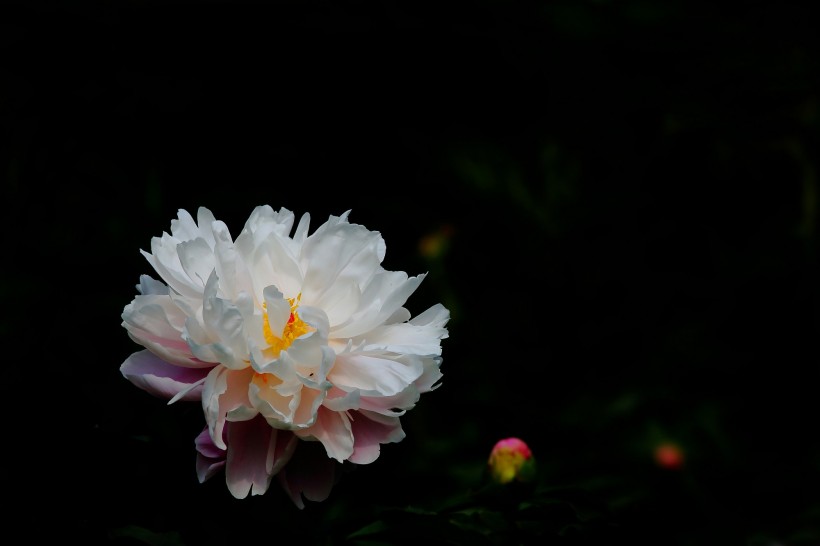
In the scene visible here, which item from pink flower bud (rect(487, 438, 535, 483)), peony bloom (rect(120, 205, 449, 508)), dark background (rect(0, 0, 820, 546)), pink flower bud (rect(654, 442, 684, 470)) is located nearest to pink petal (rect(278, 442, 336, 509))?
peony bloom (rect(120, 205, 449, 508))

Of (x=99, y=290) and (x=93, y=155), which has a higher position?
(x=93, y=155)

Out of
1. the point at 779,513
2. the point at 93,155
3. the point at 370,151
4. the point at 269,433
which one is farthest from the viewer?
the point at 370,151

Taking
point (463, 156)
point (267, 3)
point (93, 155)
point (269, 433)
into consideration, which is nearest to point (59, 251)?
point (93, 155)

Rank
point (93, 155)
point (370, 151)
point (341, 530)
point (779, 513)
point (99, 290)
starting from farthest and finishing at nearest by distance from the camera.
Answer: point (370, 151) → point (779, 513) → point (93, 155) → point (99, 290) → point (341, 530)

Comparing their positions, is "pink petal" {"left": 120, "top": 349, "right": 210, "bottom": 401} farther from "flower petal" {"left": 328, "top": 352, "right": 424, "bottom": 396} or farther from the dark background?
the dark background

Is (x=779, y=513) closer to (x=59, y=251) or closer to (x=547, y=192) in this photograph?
(x=547, y=192)

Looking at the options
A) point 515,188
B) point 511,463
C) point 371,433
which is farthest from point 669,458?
point 371,433

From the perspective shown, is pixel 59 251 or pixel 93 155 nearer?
pixel 59 251
